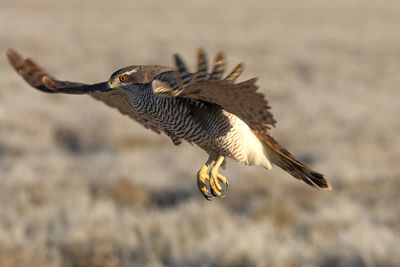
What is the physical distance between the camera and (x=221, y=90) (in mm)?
1634

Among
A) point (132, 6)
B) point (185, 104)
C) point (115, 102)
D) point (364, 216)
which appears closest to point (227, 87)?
point (185, 104)

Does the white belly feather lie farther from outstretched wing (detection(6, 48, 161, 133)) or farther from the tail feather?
outstretched wing (detection(6, 48, 161, 133))

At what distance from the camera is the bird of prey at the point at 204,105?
154cm

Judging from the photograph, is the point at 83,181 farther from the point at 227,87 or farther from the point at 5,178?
the point at 227,87

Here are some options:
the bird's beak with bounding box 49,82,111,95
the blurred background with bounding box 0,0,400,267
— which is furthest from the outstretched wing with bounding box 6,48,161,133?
the blurred background with bounding box 0,0,400,267

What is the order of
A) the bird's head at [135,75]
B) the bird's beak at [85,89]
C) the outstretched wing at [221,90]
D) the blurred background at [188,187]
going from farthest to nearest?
the blurred background at [188,187]
the bird's beak at [85,89]
the bird's head at [135,75]
the outstretched wing at [221,90]

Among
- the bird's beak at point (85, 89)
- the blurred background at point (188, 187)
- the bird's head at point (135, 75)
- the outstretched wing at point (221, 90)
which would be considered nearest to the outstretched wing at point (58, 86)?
the bird's beak at point (85, 89)

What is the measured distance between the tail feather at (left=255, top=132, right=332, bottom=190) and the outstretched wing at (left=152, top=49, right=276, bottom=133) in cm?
18

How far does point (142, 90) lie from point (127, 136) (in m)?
7.43

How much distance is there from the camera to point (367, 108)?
38.2ft

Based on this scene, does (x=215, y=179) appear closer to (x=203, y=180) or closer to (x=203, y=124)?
(x=203, y=180)

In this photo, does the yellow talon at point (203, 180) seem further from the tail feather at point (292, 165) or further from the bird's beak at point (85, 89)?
the bird's beak at point (85, 89)

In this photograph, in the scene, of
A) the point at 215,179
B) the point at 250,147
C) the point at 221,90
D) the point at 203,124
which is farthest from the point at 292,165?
the point at 221,90

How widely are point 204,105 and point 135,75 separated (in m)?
0.29
